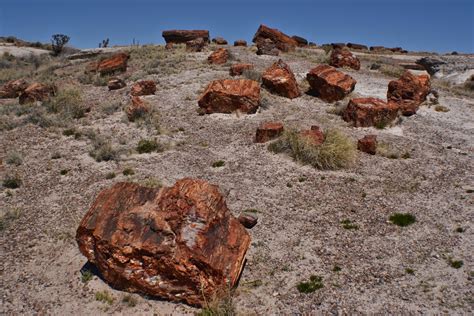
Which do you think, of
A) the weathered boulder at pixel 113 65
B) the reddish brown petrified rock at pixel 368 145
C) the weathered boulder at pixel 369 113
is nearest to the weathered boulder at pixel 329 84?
the weathered boulder at pixel 369 113

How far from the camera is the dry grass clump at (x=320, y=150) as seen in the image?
42.9 feet

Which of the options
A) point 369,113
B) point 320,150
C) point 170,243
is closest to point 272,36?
point 369,113

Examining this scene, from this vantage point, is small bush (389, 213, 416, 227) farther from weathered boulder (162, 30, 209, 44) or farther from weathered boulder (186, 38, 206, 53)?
weathered boulder (162, 30, 209, 44)

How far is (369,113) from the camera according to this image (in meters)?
16.7

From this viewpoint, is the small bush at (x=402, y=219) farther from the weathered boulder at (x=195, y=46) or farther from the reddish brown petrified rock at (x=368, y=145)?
the weathered boulder at (x=195, y=46)

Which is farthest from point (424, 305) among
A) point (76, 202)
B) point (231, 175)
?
point (76, 202)

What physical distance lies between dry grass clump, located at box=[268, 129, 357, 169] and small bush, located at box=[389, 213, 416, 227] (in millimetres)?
3108

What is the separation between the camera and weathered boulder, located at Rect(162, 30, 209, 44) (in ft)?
114

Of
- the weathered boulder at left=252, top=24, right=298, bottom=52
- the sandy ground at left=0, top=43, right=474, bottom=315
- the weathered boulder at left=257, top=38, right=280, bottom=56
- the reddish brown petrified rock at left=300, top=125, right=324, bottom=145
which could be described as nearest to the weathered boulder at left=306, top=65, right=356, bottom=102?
the sandy ground at left=0, top=43, right=474, bottom=315

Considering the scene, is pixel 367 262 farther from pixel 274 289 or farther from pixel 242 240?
pixel 242 240

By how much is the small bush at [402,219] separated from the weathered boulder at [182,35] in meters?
28.2

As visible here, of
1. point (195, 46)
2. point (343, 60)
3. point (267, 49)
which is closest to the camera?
point (343, 60)

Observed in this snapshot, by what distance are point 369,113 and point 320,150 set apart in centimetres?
468

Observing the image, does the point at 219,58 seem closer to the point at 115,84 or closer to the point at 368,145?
the point at 115,84
